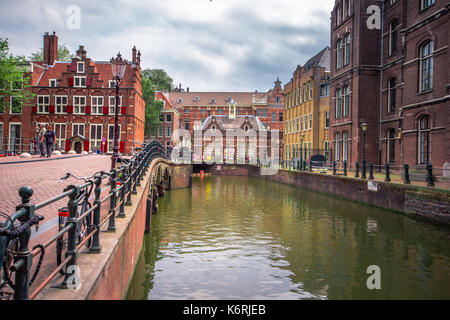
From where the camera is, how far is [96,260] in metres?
4.33

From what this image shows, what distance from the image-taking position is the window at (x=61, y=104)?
4134cm

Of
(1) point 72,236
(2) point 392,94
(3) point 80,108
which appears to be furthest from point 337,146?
(1) point 72,236

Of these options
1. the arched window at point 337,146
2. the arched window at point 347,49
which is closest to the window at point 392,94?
the arched window at point 347,49

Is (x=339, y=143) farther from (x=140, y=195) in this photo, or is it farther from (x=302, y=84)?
(x=140, y=195)

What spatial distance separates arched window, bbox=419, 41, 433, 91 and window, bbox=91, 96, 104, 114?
109ft

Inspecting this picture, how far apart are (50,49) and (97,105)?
1052cm

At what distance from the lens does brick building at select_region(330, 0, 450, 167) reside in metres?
17.3

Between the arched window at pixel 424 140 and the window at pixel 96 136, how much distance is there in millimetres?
32685

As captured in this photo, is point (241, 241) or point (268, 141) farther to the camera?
point (268, 141)

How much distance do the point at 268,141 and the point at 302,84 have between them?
22665 mm

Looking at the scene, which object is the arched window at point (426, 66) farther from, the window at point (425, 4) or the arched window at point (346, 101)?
the arched window at point (346, 101)
